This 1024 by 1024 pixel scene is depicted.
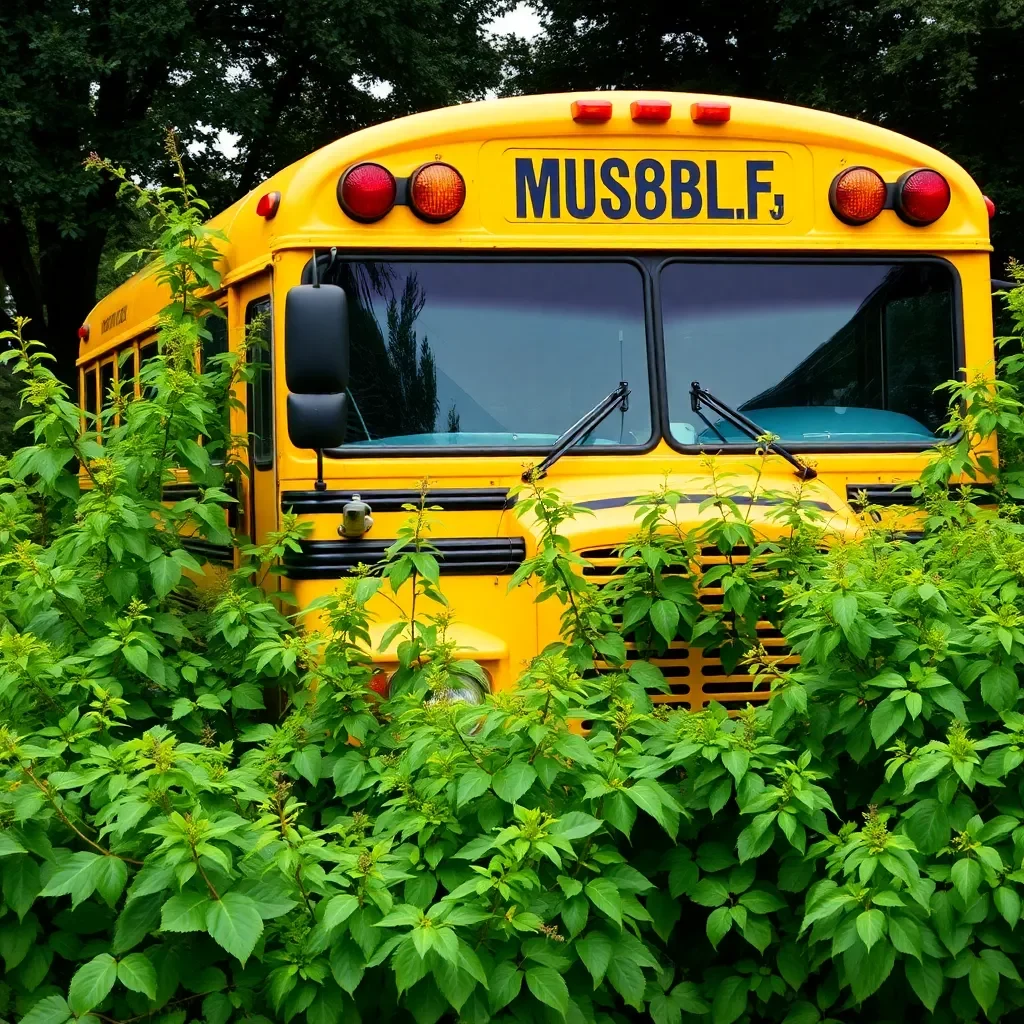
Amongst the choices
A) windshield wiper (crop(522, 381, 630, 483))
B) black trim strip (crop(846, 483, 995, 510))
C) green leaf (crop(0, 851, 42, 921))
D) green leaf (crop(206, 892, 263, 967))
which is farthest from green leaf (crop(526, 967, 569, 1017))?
black trim strip (crop(846, 483, 995, 510))

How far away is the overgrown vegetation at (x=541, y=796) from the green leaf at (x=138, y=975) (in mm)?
10

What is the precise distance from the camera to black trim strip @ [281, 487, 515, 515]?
15.8ft

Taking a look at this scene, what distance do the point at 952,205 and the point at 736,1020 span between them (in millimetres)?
3110

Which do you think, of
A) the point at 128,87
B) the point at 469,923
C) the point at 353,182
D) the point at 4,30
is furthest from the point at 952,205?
the point at 128,87

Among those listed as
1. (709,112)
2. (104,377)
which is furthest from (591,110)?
(104,377)

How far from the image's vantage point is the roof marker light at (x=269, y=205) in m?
5.01

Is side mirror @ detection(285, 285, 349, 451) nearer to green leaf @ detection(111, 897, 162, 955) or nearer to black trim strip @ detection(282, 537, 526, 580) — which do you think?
black trim strip @ detection(282, 537, 526, 580)

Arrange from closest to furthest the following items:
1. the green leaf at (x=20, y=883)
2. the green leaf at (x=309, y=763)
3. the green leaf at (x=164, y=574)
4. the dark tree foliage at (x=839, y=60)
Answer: the green leaf at (x=20, y=883), the green leaf at (x=309, y=763), the green leaf at (x=164, y=574), the dark tree foliage at (x=839, y=60)

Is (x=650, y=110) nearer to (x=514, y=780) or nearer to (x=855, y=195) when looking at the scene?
(x=855, y=195)

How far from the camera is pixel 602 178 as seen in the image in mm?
5094

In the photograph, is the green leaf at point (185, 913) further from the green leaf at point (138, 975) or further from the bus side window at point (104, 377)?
the bus side window at point (104, 377)

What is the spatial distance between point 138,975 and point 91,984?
10 cm

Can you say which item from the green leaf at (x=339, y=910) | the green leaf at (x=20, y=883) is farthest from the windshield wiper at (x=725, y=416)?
the green leaf at (x=20, y=883)

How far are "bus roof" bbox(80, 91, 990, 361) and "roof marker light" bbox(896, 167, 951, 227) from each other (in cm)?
4
